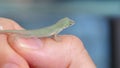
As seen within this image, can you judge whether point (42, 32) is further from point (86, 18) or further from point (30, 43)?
point (86, 18)

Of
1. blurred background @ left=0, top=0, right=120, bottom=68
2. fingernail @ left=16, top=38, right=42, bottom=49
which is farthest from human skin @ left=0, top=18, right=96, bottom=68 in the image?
blurred background @ left=0, top=0, right=120, bottom=68

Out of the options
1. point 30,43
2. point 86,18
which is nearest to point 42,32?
point 30,43

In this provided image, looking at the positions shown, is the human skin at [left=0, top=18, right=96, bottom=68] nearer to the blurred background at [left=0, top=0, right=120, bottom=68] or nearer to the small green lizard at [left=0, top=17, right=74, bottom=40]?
the small green lizard at [left=0, top=17, right=74, bottom=40]

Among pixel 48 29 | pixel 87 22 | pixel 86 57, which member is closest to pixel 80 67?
pixel 86 57

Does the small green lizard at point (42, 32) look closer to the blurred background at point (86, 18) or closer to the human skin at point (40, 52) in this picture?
the human skin at point (40, 52)

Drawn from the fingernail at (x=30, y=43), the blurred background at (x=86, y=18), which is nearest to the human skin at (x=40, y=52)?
the fingernail at (x=30, y=43)

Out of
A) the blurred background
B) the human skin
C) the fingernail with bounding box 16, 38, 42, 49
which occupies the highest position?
the fingernail with bounding box 16, 38, 42, 49

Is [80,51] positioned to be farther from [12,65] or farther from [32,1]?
[32,1]
